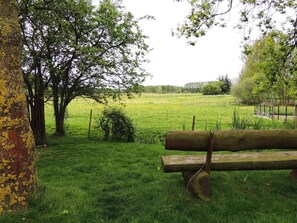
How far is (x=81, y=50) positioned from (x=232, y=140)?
6441mm

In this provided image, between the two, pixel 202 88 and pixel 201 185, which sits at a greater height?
pixel 202 88

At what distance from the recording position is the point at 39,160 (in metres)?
8.64

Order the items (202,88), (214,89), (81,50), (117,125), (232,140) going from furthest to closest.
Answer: (202,88), (214,89), (117,125), (81,50), (232,140)

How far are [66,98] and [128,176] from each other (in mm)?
8545

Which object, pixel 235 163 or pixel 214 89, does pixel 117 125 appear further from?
pixel 214 89

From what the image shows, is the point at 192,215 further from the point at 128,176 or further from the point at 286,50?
the point at 286,50

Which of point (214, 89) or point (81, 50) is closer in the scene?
point (81, 50)

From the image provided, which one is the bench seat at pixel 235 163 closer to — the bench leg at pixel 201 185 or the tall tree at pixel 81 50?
the bench leg at pixel 201 185

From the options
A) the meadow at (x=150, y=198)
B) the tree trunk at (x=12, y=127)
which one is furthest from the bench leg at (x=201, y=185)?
the tree trunk at (x=12, y=127)

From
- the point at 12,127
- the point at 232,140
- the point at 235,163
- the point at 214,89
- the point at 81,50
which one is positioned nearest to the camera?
the point at 12,127

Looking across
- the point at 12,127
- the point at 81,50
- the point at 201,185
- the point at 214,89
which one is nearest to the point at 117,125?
the point at 81,50

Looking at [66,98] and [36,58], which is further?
[66,98]

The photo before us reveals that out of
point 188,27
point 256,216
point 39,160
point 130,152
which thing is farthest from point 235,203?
point 188,27

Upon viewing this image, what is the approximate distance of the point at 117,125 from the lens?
43.7 feet
